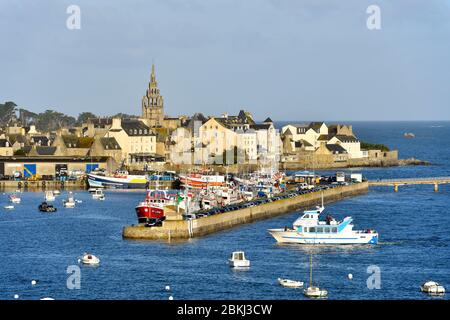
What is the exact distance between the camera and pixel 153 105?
473ft

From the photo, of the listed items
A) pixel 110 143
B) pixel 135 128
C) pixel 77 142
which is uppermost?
pixel 135 128

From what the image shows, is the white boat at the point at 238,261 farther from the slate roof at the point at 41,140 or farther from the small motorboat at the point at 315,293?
the slate roof at the point at 41,140

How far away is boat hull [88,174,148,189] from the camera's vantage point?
92750mm

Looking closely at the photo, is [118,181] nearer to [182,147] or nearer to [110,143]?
[110,143]

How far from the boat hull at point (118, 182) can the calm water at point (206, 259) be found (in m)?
23.9

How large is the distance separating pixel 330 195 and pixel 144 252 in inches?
1435

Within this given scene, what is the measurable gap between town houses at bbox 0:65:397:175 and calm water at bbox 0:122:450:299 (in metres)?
40.1

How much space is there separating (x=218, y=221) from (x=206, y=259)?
12325 millimetres

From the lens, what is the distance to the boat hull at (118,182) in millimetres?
92750

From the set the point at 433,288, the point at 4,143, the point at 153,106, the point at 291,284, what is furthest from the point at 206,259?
the point at 153,106

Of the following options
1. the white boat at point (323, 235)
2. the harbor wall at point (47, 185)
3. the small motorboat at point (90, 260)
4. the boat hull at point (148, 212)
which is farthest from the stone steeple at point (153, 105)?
the small motorboat at point (90, 260)

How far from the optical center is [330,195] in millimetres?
80375

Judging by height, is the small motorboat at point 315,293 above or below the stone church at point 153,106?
below

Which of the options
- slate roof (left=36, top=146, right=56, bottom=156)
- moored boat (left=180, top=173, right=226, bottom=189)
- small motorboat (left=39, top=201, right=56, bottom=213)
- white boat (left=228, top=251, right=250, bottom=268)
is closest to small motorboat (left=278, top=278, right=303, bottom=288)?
white boat (left=228, top=251, right=250, bottom=268)
